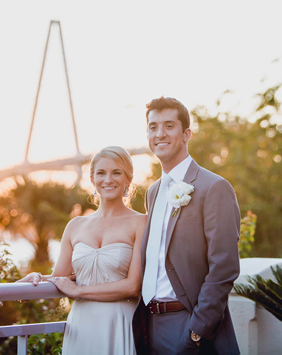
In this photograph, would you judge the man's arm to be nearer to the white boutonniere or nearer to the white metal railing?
the white boutonniere

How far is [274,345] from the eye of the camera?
4.16 m

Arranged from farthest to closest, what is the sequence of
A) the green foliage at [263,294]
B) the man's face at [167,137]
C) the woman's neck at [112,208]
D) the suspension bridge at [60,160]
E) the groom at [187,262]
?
the suspension bridge at [60,160]
the woman's neck at [112,208]
the green foliage at [263,294]
the man's face at [167,137]
the groom at [187,262]

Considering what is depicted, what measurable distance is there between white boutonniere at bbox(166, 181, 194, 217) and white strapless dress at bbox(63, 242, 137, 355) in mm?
484

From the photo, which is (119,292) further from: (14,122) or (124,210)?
(14,122)

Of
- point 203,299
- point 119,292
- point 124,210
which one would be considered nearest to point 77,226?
point 124,210

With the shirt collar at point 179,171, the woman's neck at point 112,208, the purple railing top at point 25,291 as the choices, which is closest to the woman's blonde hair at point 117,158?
the woman's neck at point 112,208

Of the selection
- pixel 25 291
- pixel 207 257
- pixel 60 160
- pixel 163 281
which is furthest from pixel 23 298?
pixel 60 160

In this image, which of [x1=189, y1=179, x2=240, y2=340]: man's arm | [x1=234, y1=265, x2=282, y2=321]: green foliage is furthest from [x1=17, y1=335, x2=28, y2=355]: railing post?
[x1=234, y1=265, x2=282, y2=321]: green foliage

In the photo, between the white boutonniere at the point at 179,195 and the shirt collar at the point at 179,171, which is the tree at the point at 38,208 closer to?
the shirt collar at the point at 179,171

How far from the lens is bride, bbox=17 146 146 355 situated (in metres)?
3.45

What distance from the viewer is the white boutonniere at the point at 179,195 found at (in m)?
3.32

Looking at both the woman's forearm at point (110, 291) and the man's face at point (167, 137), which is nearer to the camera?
the woman's forearm at point (110, 291)

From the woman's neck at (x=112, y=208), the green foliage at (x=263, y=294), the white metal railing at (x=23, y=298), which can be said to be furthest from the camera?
the woman's neck at (x=112, y=208)

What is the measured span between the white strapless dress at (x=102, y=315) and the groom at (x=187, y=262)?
14 centimetres
